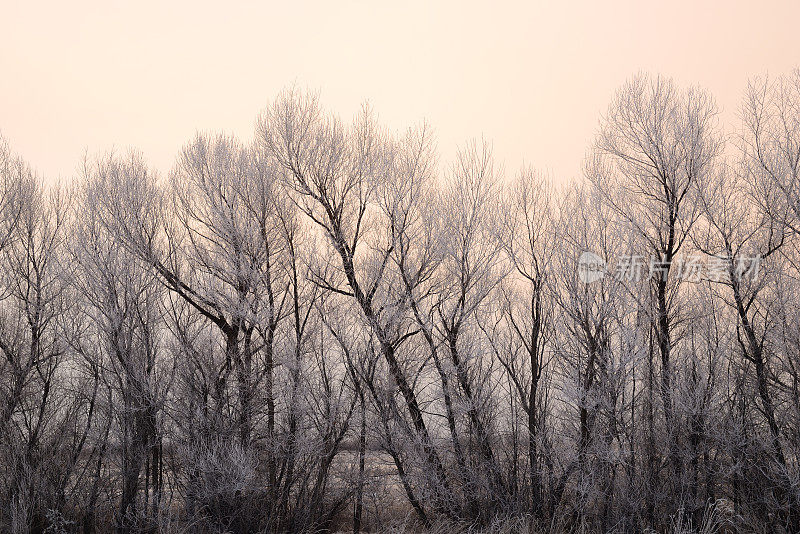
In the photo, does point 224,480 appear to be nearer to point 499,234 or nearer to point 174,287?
Result: point 174,287

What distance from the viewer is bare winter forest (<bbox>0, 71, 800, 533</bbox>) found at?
12234 mm

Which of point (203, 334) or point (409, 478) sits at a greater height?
point (203, 334)

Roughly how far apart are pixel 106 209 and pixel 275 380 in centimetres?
512

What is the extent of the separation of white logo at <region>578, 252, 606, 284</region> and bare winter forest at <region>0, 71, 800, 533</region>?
0.07 metres

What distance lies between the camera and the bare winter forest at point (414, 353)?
12.2 m

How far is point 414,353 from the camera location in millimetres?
13367

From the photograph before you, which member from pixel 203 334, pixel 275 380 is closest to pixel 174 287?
pixel 203 334

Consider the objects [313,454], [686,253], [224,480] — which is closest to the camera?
[224,480]

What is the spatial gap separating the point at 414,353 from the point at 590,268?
12.8ft

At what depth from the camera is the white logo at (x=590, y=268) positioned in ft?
41.8

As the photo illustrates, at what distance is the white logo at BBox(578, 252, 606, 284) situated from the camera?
12.7 metres

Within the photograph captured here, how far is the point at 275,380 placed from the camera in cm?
1249

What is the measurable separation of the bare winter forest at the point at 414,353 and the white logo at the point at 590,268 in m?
0.07

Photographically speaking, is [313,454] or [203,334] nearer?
[313,454]
